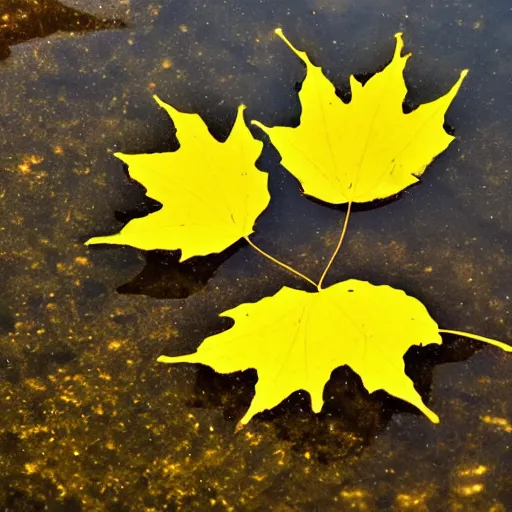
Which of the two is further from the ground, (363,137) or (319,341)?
(363,137)

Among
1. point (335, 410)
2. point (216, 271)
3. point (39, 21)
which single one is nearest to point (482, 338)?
point (335, 410)

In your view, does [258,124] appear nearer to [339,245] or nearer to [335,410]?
[339,245]

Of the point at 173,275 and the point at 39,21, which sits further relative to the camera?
the point at 39,21

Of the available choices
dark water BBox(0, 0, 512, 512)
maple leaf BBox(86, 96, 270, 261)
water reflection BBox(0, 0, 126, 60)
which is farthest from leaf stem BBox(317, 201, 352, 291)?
water reflection BBox(0, 0, 126, 60)

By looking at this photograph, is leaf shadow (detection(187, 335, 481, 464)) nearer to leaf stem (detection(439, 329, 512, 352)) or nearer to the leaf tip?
leaf stem (detection(439, 329, 512, 352))

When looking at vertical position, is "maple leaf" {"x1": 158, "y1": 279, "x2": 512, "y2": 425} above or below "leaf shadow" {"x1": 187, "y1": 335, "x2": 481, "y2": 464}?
above

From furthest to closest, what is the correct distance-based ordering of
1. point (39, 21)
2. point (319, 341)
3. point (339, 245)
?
point (39, 21), point (339, 245), point (319, 341)

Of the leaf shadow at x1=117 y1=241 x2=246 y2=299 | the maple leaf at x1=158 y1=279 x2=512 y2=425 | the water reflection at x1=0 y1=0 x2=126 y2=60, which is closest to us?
the maple leaf at x1=158 y1=279 x2=512 y2=425
